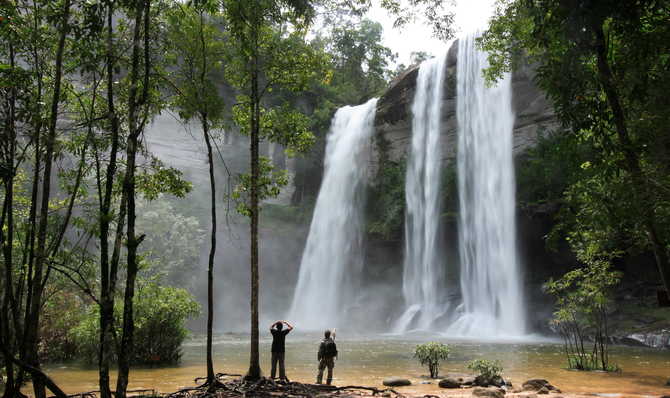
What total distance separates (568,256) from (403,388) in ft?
56.5

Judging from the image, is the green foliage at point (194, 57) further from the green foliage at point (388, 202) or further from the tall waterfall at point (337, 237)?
the tall waterfall at point (337, 237)

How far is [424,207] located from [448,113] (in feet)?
19.6

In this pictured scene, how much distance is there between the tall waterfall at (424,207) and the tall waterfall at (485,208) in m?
1.67

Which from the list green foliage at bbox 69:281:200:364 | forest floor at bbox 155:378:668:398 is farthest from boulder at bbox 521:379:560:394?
green foliage at bbox 69:281:200:364

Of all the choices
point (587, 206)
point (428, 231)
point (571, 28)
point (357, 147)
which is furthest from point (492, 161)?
point (571, 28)

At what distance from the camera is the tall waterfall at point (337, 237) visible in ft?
107

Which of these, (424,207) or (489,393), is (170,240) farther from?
(489,393)

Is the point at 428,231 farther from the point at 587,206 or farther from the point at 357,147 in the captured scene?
the point at 587,206

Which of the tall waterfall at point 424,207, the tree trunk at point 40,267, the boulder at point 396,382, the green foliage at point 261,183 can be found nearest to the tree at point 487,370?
the boulder at point 396,382

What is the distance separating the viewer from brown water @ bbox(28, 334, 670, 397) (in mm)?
9961

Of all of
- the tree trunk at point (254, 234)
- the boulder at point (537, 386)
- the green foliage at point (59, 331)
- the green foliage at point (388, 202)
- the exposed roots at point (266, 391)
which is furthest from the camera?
the green foliage at point (388, 202)

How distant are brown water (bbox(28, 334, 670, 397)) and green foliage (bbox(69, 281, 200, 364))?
0.54 meters

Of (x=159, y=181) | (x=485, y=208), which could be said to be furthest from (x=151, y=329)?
(x=485, y=208)

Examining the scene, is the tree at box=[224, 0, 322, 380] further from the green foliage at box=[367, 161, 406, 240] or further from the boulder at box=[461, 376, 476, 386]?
the green foliage at box=[367, 161, 406, 240]
